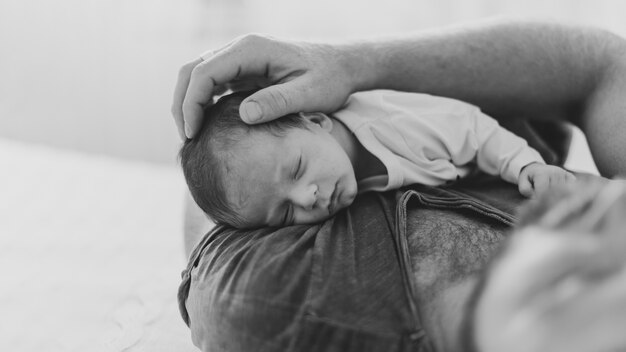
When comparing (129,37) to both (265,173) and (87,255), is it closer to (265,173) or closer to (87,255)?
(87,255)

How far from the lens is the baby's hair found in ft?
2.95

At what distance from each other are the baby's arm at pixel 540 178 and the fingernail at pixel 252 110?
14.9 inches

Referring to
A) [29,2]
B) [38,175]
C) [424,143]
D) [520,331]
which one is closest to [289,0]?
[29,2]

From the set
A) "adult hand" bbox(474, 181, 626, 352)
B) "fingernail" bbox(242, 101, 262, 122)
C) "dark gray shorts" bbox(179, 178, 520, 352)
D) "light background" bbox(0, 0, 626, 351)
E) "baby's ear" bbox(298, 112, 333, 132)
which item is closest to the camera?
"adult hand" bbox(474, 181, 626, 352)

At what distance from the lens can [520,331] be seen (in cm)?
44

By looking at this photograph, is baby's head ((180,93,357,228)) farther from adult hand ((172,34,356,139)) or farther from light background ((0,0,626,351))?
light background ((0,0,626,351))

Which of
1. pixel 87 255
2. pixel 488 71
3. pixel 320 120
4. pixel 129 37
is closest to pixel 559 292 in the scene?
pixel 320 120

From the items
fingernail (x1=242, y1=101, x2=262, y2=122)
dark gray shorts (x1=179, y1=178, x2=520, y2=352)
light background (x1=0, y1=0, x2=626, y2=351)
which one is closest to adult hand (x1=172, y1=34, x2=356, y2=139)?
fingernail (x1=242, y1=101, x2=262, y2=122)

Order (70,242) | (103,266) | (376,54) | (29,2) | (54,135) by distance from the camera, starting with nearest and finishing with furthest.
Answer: (376,54) → (103,266) → (70,242) → (29,2) → (54,135)

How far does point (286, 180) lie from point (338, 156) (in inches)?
3.2

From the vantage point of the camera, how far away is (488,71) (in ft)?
3.54

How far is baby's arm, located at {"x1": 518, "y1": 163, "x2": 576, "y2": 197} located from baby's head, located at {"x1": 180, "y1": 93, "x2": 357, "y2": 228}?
0.78 ft

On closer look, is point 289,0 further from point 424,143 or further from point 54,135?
point 424,143

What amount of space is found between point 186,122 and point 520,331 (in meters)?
0.62
